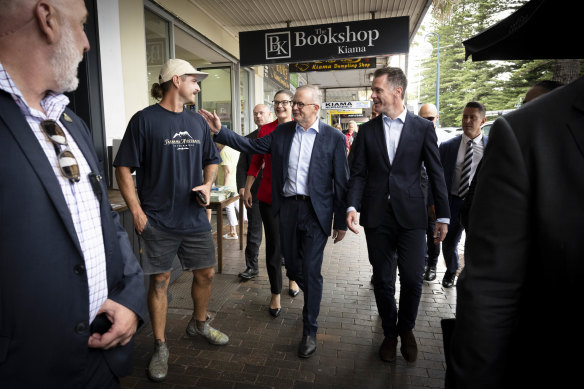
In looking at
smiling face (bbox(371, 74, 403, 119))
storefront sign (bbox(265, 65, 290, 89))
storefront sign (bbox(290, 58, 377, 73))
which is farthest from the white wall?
storefront sign (bbox(265, 65, 290, 89))

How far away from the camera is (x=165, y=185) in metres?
2.80

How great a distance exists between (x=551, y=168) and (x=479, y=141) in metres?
3.84

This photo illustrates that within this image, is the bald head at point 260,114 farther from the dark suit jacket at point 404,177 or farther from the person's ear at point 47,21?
the person's ear at point 47,21

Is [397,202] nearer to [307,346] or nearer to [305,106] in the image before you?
[305,106]

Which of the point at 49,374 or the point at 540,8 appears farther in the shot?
the point at 540,8

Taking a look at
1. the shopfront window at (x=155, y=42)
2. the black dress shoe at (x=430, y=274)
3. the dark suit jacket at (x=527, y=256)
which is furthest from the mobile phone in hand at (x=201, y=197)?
the shopfront window at (x=155, y=42)

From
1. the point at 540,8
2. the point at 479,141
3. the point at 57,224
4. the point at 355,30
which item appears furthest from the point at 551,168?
the point at 355,30

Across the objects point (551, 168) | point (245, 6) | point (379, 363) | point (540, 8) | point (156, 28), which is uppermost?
point (245, 6)

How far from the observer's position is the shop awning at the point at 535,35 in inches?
115

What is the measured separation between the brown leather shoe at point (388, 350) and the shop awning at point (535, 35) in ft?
9.35

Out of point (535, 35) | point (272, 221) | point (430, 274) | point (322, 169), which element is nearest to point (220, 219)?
point (272, 221)

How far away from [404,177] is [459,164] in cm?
191

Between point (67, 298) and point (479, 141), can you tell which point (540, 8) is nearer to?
point (479, 141)

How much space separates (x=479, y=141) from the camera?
171 inches
